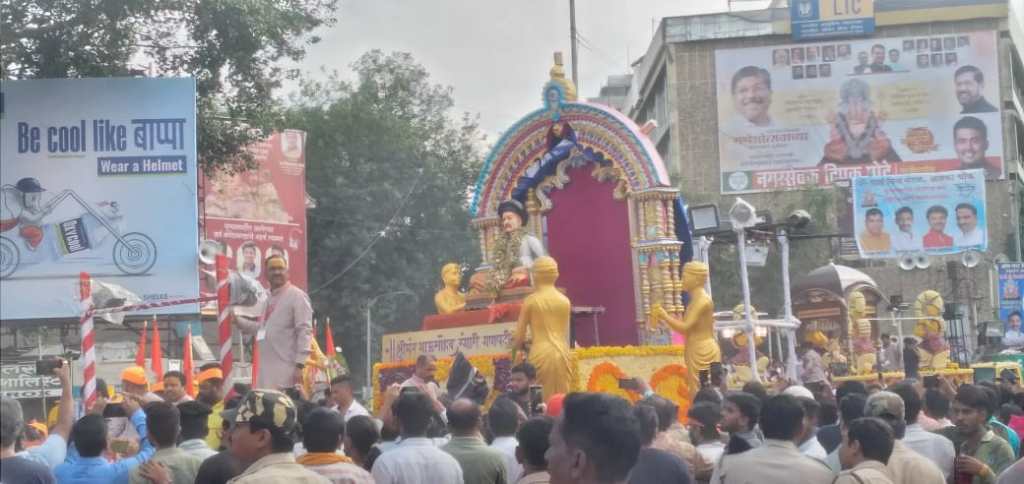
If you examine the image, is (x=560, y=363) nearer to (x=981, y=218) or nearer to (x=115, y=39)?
(x=115, y=39)

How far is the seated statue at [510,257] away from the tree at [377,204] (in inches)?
881

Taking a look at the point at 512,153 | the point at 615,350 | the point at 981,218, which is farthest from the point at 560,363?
the point at 981,218

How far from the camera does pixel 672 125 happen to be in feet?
192

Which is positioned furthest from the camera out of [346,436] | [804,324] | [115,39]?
[804,324]

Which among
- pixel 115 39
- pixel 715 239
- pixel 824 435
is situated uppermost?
pixel 115 39

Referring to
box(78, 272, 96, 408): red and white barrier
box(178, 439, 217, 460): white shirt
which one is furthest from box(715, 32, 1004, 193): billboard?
box(178, 439, 217, 460): white shirt

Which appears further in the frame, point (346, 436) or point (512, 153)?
point (512, 153)

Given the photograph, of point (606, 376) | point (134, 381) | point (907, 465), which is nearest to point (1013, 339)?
point (606, 376)

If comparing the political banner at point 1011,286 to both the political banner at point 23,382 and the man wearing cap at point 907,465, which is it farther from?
the man wearing cap at point 907,465

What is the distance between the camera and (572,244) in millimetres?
21062

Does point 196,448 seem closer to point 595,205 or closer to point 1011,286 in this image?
point 595,205

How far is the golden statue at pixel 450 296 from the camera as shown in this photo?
66.0 feet

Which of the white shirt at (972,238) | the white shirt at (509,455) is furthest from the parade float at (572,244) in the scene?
the white shirt at (972,238)

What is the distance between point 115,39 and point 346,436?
663 inches
